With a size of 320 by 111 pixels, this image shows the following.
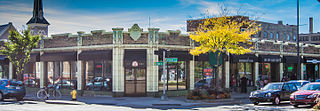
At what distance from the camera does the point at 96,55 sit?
88.0 feet

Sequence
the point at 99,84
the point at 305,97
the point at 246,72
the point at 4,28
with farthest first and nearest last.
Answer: the point at 4,28 → the point at 246,72 → the point at 99,84 → the point at 305,97

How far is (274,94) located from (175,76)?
853 centimetres

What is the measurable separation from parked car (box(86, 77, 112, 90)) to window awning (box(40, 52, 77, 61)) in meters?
2.31

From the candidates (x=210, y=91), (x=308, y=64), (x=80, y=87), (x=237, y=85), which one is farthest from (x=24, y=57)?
(x=308, y=64)

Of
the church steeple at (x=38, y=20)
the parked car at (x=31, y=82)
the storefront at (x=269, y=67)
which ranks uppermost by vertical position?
the church steeple at (x=38, y=20)

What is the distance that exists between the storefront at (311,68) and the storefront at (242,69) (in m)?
8.75

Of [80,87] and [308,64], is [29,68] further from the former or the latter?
[308,64]

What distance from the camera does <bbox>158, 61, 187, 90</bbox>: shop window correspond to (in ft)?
90.2

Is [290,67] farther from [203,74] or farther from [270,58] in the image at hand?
[203,74]

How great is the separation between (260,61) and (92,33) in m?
15.3

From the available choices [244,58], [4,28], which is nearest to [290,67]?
[244,58]

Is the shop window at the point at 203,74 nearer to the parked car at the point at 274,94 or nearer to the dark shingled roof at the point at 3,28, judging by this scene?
the parked car at the point at 274,94

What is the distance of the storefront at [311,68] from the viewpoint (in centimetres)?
3994

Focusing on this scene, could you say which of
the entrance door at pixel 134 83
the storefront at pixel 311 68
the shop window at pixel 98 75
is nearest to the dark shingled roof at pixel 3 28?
the shop window at pixel 98 75
